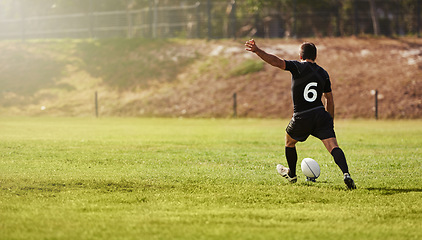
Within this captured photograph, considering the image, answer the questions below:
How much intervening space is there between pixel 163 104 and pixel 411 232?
2856 cm

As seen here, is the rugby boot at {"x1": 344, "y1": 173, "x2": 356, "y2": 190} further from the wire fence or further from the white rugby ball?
the wire fence

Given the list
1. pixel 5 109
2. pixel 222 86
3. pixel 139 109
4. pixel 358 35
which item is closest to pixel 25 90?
pixel 5 109

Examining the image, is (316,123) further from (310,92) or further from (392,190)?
(392,190)

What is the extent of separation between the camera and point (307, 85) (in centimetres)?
862

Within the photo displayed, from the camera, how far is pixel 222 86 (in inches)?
1373

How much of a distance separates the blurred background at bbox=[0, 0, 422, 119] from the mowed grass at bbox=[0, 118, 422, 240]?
18748mm

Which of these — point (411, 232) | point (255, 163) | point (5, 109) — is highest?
point (411, 232)

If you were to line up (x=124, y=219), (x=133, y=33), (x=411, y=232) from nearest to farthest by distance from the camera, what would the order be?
(x=411, y=232)
(x=124, y=219)
(x=133, y=33)

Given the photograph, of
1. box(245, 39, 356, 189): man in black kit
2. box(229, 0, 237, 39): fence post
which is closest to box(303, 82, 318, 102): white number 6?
box(245, 39, 356, 189): man in black kit

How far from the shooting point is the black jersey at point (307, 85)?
8594 millimetres

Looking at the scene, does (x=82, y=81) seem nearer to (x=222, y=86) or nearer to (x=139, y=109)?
(x=139, y=109)

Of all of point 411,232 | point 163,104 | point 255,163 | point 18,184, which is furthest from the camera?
point 163,104

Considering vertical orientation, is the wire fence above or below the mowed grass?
above

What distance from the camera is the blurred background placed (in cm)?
3297
